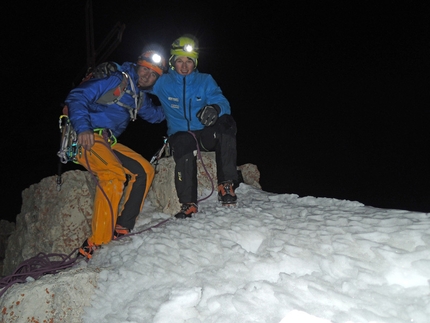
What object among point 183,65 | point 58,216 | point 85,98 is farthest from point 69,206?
point 183,65

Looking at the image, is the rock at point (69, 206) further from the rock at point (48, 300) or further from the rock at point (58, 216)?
the rock at point (48, 300)

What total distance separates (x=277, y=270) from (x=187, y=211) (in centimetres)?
200

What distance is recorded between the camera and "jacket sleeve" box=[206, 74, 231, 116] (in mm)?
4094

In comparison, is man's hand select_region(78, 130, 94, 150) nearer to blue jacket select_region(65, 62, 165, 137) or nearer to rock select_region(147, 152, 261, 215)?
blue jacket select_region(65, 62, 165, 137)

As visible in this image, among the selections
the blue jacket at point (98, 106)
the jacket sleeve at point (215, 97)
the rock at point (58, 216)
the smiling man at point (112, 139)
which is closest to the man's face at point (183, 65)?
the smiling man at point (112, 139)

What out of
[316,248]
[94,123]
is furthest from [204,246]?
[94,123]

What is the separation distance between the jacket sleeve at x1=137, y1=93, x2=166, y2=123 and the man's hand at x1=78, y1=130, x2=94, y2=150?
4.14 feet

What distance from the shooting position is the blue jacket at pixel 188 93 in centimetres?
422

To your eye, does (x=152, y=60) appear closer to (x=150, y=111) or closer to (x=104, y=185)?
(x=150, y=111)

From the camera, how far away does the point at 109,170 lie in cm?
365

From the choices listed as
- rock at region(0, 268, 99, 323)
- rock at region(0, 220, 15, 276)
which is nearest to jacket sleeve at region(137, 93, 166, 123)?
rock at region(0, 268, 99, 323)

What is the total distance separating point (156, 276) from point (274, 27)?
118 meters

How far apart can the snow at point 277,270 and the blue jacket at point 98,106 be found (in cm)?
168

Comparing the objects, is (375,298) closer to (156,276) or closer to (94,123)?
(156,276)
